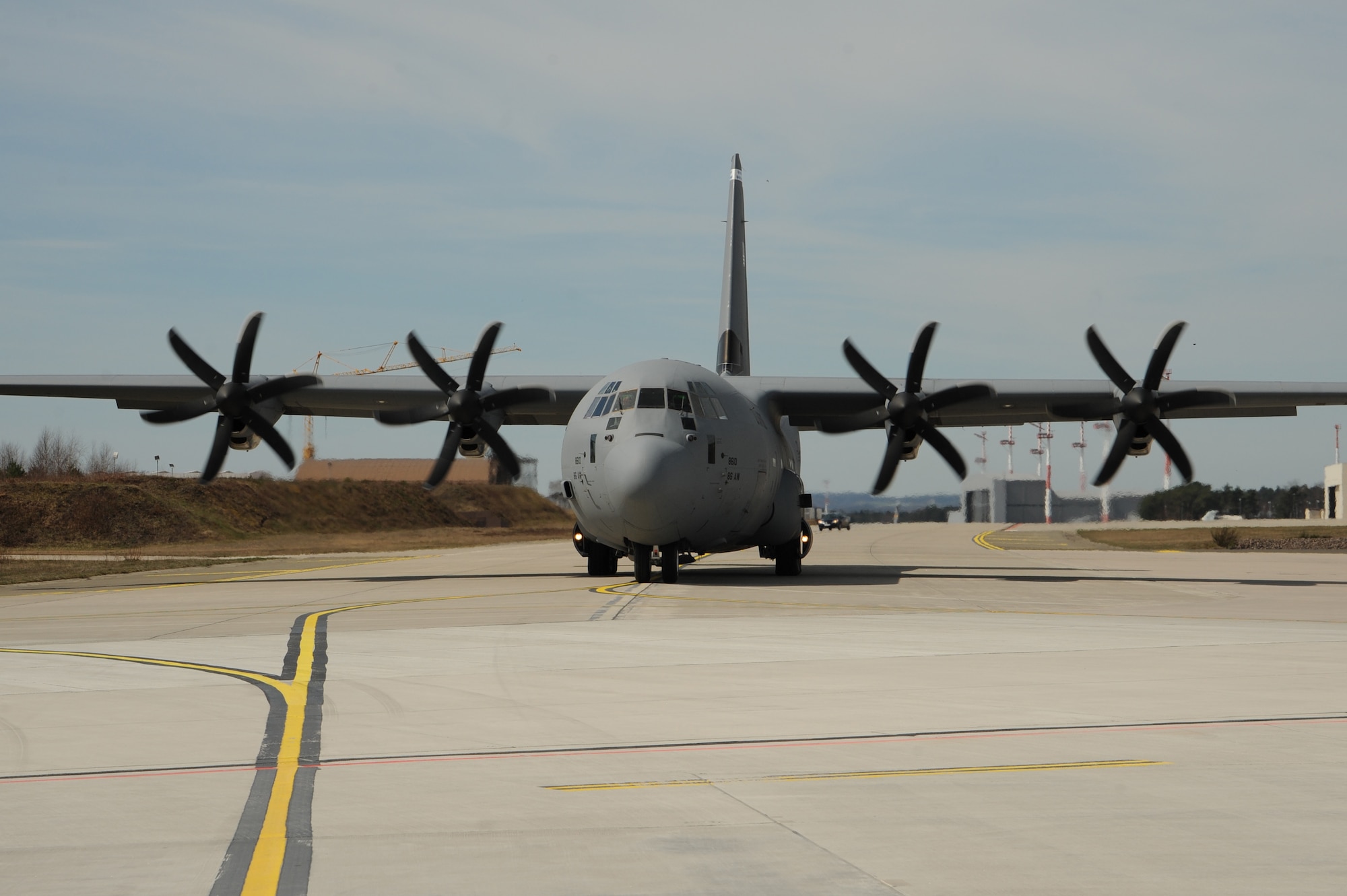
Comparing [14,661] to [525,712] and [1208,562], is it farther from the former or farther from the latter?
[1208,562]

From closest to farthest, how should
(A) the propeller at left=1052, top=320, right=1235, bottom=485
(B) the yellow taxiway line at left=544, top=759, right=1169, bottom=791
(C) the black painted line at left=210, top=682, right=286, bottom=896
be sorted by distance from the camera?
(C) the black painted line at left=210, top=682, right=286, bottom=896, (B) the yellow taxiway line at left=544, top=759, right=1169, bottom=791, (A) the propeller at left=1052, top=320, right=1235, bottom=485

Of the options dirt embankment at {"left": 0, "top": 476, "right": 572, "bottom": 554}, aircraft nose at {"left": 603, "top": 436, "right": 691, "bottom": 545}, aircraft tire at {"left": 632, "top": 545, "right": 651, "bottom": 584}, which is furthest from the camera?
dirt embankment at {"left": 0, "top": 476, "right": 572, "bottom": 554}

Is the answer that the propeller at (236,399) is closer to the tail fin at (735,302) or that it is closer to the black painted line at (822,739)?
the tail fin at (735,302)

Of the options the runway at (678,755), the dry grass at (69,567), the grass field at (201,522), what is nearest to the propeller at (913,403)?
the runway at (678,755)

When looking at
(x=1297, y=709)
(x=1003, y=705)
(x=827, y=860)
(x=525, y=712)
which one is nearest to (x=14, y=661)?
(x=525, y=712)

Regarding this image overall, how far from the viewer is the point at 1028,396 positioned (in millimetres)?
30672

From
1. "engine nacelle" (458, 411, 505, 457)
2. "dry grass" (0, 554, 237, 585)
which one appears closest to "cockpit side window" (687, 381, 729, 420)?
"engine nacelle" (458, 411, 505, 457)

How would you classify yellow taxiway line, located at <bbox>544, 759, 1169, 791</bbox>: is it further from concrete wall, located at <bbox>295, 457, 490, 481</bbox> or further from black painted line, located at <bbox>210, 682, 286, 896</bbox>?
concrete wall, located at <bbox>295, 457, 490, 481</bbox>

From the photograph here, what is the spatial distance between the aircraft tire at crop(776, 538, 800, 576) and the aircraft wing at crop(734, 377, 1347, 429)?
3312 mm

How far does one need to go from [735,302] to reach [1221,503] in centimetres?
14942

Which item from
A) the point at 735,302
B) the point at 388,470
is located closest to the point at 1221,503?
the point at 388,470

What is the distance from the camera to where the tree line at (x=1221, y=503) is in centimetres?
16188

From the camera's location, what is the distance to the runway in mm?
5199

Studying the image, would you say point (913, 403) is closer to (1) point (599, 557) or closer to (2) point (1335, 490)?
(1) point (599, 557)
